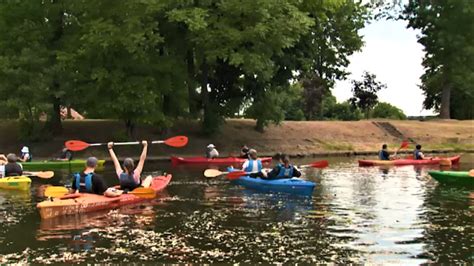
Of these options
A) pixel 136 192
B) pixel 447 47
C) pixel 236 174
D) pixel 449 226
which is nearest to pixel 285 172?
pixel 236 174

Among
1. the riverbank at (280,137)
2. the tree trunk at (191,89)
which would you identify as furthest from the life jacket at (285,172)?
the tree trunk at (191,89)

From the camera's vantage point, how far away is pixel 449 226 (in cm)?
1417

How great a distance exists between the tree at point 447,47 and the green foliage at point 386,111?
13.5 ft

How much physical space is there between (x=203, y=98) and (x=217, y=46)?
24.2ft

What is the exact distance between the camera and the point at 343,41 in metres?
51.6

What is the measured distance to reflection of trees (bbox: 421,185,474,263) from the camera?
37.1 ft

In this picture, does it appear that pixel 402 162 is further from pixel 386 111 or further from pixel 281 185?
pixel 386 111

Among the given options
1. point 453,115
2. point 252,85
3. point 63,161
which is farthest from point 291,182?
point 453,115

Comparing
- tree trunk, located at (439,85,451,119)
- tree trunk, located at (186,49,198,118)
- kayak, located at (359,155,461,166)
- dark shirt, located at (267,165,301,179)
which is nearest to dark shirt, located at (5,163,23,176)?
dark shirt, located at (267,165,301,179)

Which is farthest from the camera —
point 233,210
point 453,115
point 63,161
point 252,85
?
point 453,115

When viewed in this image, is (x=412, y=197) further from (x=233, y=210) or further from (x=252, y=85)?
(x=252, y=85)

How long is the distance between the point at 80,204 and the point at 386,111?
57739 millimetres

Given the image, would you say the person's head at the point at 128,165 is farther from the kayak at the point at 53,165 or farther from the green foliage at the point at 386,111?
the green foliage at the point at 386,111

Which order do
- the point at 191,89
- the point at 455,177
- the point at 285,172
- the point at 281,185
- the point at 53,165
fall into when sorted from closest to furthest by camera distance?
the point at 281,185 → the point at 285,172 → the point at 455,177 → the point at 53,165 → the point at 191,89
